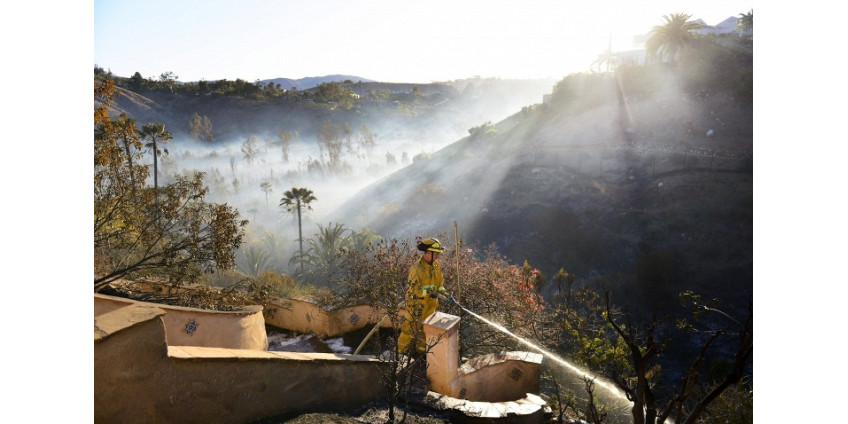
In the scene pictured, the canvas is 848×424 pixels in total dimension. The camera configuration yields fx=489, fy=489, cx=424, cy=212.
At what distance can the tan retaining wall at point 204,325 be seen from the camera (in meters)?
5.38

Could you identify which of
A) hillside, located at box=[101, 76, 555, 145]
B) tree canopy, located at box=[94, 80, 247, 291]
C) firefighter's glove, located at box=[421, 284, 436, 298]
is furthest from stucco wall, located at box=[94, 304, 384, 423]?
hillside, located at box=[101, 76, 555, 145]

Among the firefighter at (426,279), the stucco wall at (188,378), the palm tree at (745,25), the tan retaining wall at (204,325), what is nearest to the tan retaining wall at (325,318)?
the tan retaining wall at (204,325)

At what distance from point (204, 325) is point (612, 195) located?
22.5 metres

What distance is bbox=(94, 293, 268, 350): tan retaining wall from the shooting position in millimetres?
5379

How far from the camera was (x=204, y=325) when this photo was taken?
5.96 m

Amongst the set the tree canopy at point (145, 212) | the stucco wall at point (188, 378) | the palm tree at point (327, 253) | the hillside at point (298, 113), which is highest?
the hillside at point (298, 113)

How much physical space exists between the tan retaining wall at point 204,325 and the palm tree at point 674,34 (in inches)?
1517

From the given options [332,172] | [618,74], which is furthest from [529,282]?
[332,172]

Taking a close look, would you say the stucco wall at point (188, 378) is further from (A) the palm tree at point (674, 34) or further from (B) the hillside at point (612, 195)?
(A) the palm tree at point (674, 34)

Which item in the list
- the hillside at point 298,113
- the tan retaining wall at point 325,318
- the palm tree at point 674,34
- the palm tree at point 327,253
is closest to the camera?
the tan retaining wall at point 325,318

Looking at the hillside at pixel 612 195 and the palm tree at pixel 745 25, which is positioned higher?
the palm tree at pixel 745 25

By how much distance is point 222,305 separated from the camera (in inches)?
287

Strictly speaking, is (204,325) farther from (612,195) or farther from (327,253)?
(612,195)

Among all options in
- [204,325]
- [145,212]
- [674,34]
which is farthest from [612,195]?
[204,325]
